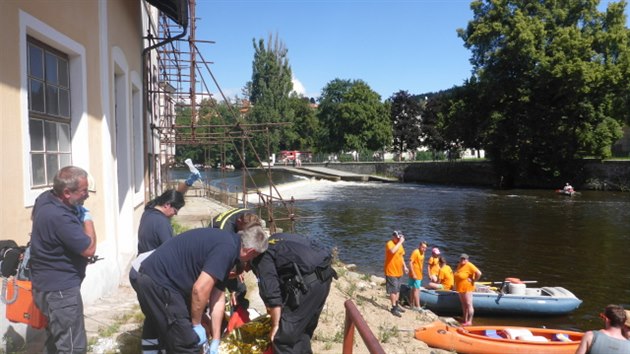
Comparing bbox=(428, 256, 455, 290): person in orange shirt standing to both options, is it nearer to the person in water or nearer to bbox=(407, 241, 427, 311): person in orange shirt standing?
bbox=(407, 241, 427, 311): person in orange shirt standing

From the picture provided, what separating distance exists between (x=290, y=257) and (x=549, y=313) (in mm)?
9657

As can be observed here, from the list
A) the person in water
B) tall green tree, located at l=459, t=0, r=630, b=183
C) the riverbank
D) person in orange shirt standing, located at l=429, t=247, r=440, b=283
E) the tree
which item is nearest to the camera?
the riverbank

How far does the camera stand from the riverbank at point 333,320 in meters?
5.10

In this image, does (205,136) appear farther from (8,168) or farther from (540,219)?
(540,219)

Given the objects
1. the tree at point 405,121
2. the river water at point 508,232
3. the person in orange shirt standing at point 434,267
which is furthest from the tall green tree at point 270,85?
the person in orange shirt standing at point 434,267

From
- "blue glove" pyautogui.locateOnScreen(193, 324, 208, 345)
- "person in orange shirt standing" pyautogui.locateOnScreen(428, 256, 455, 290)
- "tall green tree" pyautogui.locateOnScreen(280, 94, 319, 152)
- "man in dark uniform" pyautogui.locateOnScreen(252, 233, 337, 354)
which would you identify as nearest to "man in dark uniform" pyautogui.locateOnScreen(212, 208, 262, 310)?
"man in dark uniform" pyautogui.locateOnScreen(252, 233, 337, 354)

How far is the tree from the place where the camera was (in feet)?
238

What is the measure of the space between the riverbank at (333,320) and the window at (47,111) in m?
1.66

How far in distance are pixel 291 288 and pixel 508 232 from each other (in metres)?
20.5

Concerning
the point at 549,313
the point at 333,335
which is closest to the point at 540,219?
the point at 549,313

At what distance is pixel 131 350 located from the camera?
15.8 ft

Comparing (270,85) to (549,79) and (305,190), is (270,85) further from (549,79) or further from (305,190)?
(549,79)

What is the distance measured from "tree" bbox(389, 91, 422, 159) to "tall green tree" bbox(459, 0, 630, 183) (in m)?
28.0

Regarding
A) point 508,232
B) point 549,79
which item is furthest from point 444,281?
point 549,79
